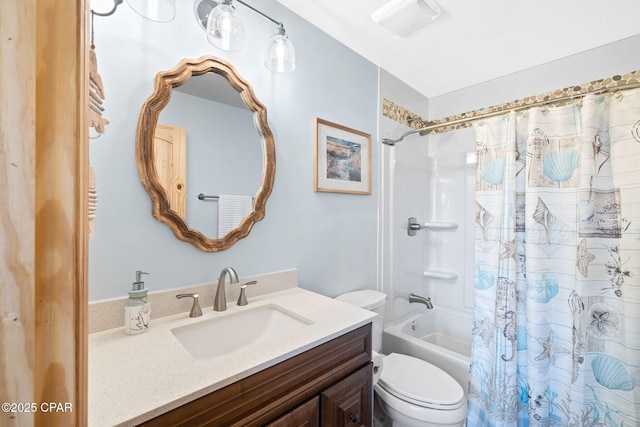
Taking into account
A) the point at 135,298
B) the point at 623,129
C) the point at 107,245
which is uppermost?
the point at 623,129

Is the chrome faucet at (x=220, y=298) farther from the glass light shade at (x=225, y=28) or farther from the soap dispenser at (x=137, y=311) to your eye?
the glass light shade at (x=225, y=28)

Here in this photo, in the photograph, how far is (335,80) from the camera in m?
1.62

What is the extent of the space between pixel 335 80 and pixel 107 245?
144 cm

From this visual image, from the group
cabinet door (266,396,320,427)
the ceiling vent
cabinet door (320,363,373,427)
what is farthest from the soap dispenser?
the ceiling vent

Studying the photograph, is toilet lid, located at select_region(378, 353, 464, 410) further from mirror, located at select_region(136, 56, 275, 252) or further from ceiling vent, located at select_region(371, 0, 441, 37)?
ceiling vent, located at select_region(371, 0, 441, 37)

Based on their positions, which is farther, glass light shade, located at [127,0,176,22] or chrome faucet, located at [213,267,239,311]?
chrome faucet, located at [213,267,239,311]

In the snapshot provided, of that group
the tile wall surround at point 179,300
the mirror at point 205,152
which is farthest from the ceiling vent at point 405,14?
the tile wall surround at point 179,300

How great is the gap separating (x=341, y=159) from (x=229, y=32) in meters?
0.87

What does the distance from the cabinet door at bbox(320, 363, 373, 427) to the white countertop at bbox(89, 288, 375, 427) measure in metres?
0.19

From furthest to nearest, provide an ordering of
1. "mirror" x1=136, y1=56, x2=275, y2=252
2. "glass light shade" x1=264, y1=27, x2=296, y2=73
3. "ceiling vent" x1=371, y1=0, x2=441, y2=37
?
"ceiling vent" x1=371, y1=0, x2=441, y2=37
"glass light shade" x1=264, y1=27, x2=296, y2=73
"mirror" x1=136, y1=56, x2=275, y2=252

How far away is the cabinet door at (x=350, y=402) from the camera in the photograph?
886 millimetres

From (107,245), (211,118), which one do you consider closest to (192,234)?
(107,245)

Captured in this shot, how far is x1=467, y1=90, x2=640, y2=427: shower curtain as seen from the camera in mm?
1209

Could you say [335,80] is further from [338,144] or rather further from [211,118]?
[211,118]
